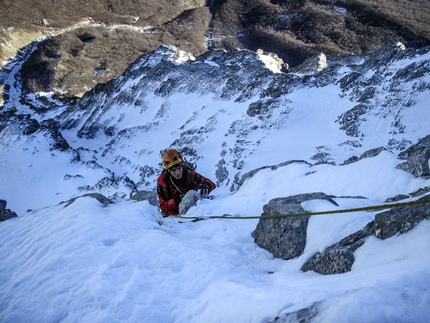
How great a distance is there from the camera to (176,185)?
8148 mm

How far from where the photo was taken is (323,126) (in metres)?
23.4

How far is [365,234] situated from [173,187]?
550cm

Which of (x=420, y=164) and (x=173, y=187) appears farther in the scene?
(x=173, y=187)

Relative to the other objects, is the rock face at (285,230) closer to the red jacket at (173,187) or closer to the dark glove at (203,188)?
the dark glove at (203,188)

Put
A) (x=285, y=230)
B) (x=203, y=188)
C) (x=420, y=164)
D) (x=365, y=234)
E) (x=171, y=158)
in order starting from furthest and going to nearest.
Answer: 1. (x=203, y=188)
2. (x=171, y=158)
3. (x=420, y=164)
4. (x=285, y=230)
5. (x=365, y=234)

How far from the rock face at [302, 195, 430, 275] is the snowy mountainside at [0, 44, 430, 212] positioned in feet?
50.8

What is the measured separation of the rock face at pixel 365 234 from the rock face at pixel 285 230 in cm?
58

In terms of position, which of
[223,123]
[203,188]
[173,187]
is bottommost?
[223,123]

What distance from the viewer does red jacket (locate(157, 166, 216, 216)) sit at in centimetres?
780

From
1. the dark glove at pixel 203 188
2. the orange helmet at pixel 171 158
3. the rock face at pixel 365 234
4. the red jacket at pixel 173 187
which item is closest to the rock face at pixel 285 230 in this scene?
the rock face at pixel 365 234

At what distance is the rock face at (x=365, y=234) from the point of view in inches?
120

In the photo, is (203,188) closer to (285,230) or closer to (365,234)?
(285,230)

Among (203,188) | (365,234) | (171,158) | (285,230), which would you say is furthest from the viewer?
(203,188)

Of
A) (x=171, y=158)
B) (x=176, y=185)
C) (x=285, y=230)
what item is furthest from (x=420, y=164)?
(x=176, y=185)
